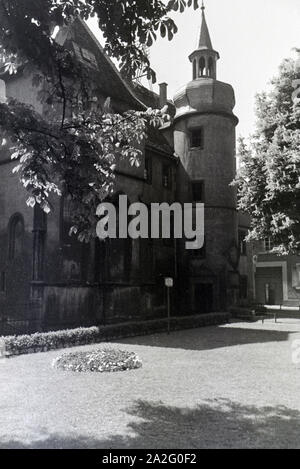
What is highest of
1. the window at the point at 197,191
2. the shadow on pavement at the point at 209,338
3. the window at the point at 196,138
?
the window at the point at 196,138

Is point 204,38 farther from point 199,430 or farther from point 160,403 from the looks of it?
point 199,430

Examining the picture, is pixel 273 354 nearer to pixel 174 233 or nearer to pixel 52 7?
pixel 52 7

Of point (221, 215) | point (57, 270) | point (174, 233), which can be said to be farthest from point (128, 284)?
point (221, 215)

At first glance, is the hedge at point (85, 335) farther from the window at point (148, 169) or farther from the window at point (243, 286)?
the window at point (243, 286)

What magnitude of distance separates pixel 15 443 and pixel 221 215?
25.8m

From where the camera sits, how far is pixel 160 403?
380 inches

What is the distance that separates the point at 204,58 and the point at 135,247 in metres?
15.3

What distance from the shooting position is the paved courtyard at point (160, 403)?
729 cm

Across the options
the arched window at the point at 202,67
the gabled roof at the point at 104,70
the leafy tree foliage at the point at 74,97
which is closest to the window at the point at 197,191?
the gabled roof at the point at 104,70

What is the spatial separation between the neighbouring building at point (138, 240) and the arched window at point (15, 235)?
0.16 feet

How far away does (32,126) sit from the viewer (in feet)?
25.3

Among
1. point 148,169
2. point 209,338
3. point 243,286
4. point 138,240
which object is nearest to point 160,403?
point 209,338

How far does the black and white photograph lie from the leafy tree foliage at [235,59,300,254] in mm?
92

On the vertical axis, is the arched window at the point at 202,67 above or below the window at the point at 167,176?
above
